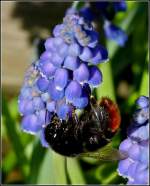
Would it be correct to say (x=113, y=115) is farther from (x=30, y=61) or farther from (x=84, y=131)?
(x=30, y=61)

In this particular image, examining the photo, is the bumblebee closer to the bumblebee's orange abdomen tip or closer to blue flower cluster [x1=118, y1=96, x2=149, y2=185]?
the bumblebee's orange abdomen tip

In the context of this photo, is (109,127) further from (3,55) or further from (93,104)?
(3,55)

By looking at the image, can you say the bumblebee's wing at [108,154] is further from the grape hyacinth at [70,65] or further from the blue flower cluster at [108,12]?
the blue flower cluster at [108,12]

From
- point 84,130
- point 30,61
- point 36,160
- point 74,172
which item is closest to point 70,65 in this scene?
point 84,130

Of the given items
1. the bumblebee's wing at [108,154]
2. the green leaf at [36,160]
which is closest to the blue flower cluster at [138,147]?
the bumblebee's wing at [108,154]

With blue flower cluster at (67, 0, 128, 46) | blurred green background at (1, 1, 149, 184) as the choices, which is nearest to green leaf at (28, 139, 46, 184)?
blurred green background at (1, 1, 149, 184)
